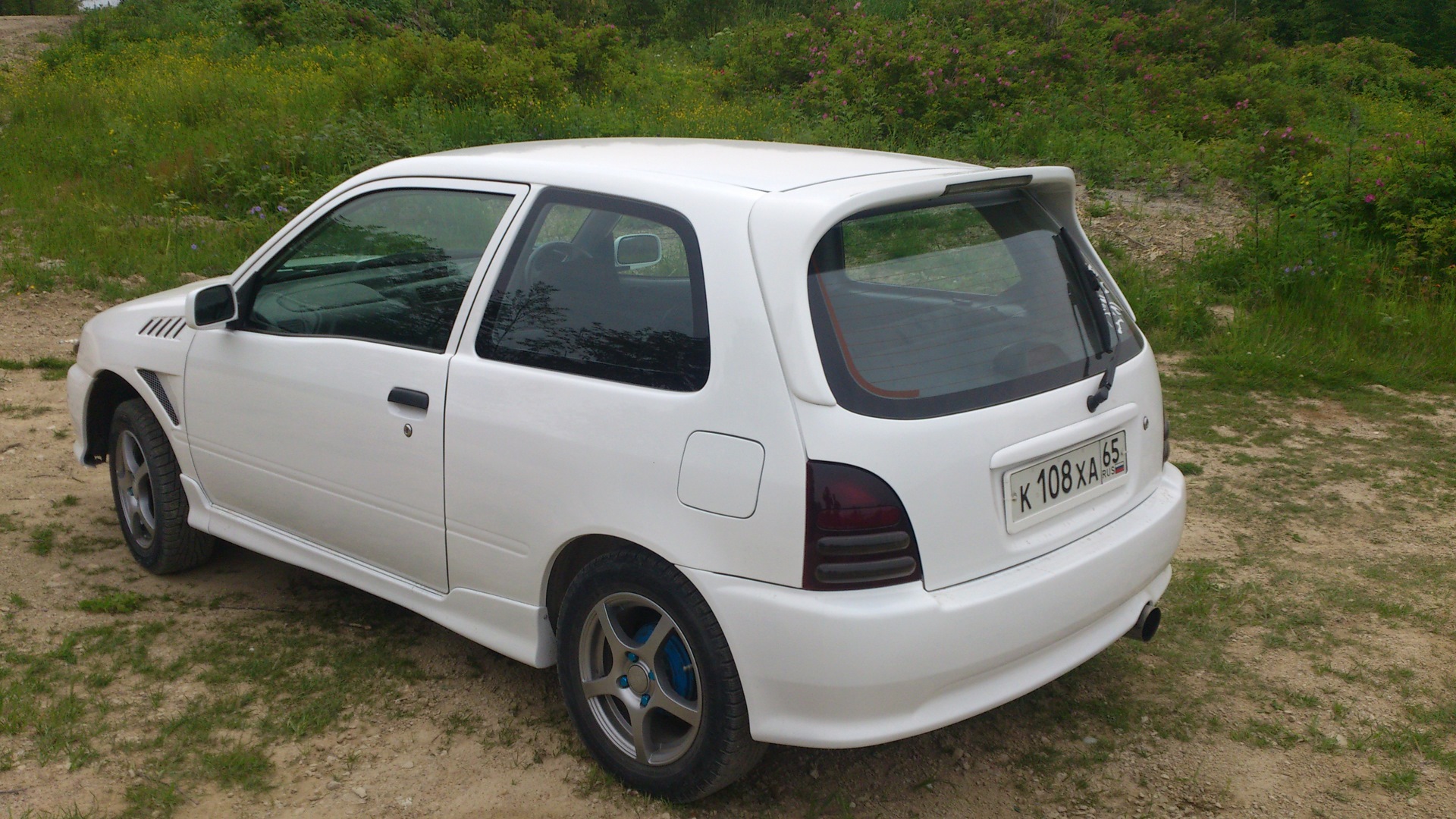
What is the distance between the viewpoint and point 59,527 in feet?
15.4

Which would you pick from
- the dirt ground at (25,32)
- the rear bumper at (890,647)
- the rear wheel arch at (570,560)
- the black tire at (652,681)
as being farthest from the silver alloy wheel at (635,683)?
the dirt ground at (25,32)

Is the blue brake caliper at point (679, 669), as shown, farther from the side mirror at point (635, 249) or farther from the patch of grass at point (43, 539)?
the patch of grass at point (43, 539)

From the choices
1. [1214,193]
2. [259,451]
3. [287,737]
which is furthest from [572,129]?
[287,737]

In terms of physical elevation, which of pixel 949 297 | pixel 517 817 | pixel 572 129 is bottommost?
pixel 517 817

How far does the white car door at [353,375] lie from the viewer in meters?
3.20

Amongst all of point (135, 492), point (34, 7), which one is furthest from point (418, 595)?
point (34, 7)

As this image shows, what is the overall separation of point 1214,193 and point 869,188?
28.4ft

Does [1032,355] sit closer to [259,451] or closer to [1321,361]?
[259,451]

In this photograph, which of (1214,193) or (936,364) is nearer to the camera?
(936,364)

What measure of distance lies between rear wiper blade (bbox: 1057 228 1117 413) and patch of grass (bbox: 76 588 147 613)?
133 inches

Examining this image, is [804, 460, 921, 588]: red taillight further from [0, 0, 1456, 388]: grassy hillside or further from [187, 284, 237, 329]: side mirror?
[0, 0, 1456, 388]: grassy hillside

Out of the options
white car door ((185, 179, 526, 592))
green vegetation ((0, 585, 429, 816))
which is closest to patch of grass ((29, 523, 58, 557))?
green vegetation ((0, 585, 429, 816))

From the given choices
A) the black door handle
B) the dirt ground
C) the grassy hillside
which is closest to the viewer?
the black door handle

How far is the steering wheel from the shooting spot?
3.06 meters
